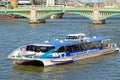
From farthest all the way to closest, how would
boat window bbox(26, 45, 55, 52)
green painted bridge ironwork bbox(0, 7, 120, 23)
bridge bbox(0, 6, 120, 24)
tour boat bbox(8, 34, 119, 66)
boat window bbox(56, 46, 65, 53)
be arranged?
bridge bbox(0, 6, 120, 24), green painted bridge ironwork bbox(0, 7, 120, 23), boat window bbox(56, 46, 65, 53), boat window bbox(26, 45, 55, 52), tour boat bbox(8, 34, 119, 66)

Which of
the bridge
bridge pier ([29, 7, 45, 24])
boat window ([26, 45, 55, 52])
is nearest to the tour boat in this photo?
boat window ([26, 45, 55, 52])

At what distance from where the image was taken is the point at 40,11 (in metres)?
114

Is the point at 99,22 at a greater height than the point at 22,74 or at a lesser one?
lesser

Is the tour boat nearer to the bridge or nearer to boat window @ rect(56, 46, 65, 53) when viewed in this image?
boat window @ rect(56, 46, 65, 53)

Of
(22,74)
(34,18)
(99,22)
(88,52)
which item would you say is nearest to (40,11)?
(34,18)

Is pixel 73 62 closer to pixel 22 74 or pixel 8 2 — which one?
pixel 22 74

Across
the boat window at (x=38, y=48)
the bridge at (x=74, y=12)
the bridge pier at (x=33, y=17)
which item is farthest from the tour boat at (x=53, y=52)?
the bridge pier at (x=33, y=17)

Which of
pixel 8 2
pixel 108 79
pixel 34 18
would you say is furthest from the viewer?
pixel 8 2

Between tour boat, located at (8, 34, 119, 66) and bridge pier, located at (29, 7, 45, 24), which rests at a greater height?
tour boat, located at (8, 34, 119, 66)

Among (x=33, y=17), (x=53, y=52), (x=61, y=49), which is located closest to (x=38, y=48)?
(x=53, y=52)

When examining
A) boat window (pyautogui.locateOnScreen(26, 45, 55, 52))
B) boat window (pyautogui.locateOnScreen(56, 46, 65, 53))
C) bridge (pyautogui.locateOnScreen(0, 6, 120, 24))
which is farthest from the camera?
bridge (pyautogui.locateOnScreen(0, 6, 120, 24))

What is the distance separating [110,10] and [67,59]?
208 feet

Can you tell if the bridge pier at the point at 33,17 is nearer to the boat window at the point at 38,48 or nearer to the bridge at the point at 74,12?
the bridge at the point at 74,12

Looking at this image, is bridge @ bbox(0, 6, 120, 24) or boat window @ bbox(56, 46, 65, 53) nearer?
boat window @ bbox(56, 46, 65, 53)
